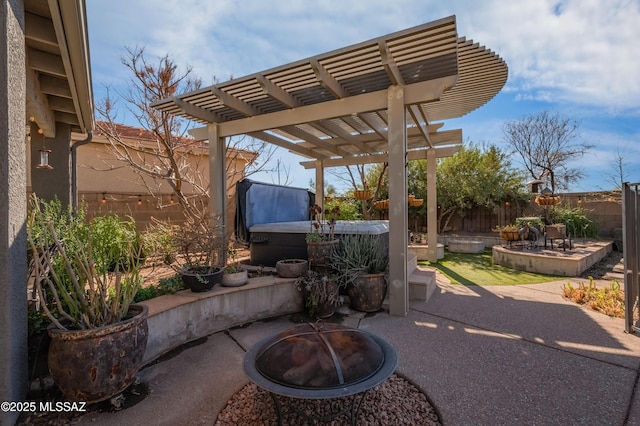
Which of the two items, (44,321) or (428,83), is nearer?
(44,321)

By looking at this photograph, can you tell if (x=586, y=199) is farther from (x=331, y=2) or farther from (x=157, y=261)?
(x=157, y=261)

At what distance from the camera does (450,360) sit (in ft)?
8.75

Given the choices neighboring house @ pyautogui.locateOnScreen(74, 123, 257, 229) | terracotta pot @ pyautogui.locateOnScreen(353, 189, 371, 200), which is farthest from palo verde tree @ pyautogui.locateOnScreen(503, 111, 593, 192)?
neighboring house @ pyautogui.locateOnScreen(74, 123, 257, 229)

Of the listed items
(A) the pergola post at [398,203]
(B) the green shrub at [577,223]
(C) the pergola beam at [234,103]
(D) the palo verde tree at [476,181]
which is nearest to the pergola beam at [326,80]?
(A) the pergola post at [398,203]

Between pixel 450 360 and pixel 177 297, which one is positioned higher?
pixel 177 297

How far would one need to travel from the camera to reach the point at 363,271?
399cm

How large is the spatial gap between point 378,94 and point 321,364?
11.1 feet

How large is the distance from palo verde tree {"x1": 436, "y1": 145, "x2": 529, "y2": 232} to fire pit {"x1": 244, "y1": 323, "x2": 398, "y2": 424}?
9.95 m

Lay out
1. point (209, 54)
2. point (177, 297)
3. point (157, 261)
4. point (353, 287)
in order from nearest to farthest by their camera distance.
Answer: point (177, 297) → point (353, 287) → point (157, 261) → point (209, 54)

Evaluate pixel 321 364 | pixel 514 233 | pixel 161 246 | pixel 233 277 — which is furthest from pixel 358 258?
pixel 514 233

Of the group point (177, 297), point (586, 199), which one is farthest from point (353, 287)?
point (586, 199)

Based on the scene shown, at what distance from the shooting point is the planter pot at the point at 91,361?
1.86 metres

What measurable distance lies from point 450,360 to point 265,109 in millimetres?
4449

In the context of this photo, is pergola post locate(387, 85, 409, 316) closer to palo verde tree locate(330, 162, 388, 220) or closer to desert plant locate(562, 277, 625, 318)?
desert plant locate(562, 277, 625, 318)
